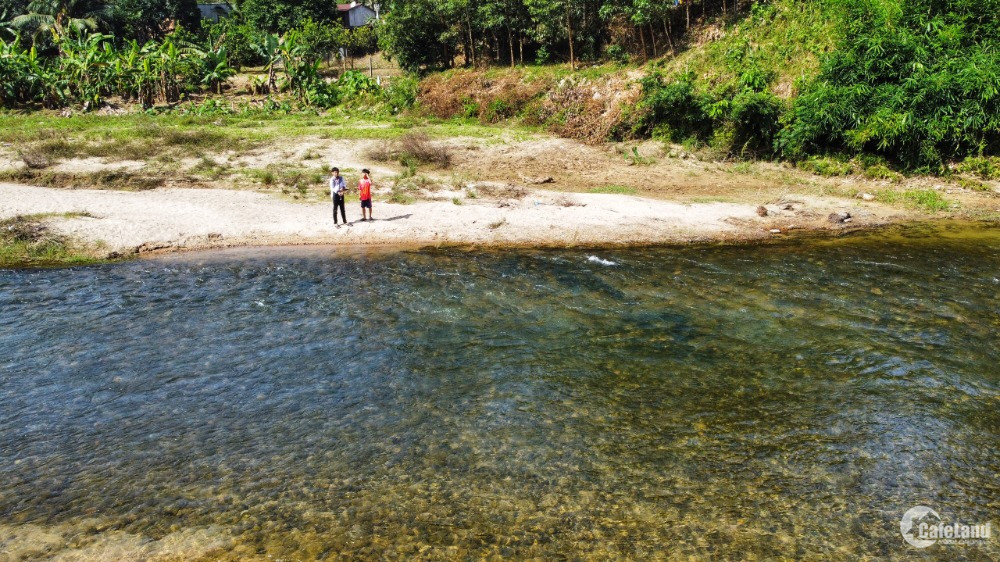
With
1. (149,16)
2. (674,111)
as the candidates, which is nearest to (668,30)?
(674,111)

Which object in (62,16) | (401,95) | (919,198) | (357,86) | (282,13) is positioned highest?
(62,16)

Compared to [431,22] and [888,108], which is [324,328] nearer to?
[888,108]

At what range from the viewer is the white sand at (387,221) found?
20.4 m

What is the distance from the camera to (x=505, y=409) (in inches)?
435

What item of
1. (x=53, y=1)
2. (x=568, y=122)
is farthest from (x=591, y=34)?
(x=53, y=1)

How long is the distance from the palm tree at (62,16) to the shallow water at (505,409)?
5056 centimetres

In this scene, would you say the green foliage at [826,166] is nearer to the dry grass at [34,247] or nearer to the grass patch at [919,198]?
the grass patch at [919,198]

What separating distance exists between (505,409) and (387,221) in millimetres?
11895

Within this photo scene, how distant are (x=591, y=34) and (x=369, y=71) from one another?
18.7 meters

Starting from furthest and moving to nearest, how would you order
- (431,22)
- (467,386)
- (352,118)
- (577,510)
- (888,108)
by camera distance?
1. (431,22)
2. (352,118)
3. (888,108)
4. (467,386)
5. (577,510)

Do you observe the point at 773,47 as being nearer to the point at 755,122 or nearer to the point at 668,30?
the point at 668,30

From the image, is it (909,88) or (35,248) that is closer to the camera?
(35,248)

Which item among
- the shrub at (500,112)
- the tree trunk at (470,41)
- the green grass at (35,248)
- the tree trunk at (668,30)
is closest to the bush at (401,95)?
the tree trunk at (470,41)

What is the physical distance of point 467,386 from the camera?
39.0ft
